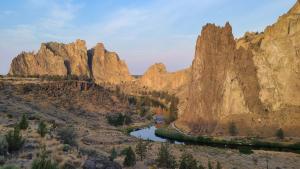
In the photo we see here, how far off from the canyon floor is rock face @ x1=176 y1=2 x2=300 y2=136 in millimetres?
22514

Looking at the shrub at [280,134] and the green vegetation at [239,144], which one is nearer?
the green vegetation at [239,144]

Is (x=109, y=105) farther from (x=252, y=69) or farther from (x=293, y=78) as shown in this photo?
(x=293, y=78)

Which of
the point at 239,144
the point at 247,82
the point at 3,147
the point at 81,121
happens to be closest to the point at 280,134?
the point at 239,144

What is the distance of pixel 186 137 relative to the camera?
8562 centimetres

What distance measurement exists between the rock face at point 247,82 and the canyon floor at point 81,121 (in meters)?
22.5

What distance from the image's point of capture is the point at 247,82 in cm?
10888

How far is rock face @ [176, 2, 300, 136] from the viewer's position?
9688 cm

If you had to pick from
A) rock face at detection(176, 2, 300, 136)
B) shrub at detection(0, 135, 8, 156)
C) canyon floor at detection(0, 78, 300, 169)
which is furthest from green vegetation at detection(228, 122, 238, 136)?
shrub at detection(0, 135, 8, 156)

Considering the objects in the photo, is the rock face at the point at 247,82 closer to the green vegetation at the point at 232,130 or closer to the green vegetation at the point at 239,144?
the green vegetation at the point at 232,130

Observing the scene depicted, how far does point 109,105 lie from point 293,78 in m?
68.3

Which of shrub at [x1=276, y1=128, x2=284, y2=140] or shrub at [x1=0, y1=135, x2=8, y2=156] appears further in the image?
shrub at [x1=276, y1=128, x2=284, y2=140]

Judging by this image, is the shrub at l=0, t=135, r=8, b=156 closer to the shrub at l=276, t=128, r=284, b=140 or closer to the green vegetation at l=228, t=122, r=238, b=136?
the shrub at l=276, t=128, r=284, b=140

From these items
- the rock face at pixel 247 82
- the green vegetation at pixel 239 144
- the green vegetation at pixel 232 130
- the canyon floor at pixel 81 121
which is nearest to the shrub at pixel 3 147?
the canyon floor at pixel 81 121

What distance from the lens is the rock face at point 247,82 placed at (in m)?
96.9
